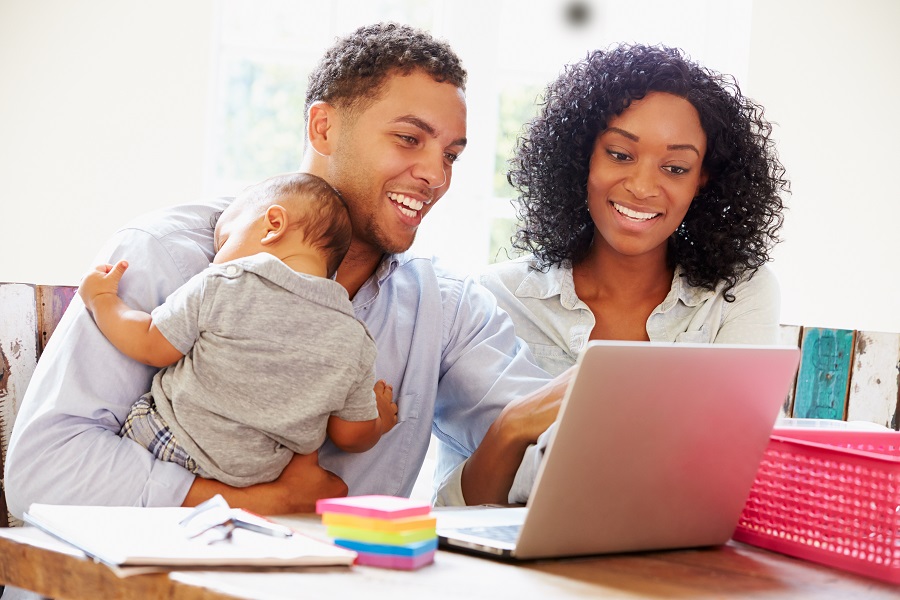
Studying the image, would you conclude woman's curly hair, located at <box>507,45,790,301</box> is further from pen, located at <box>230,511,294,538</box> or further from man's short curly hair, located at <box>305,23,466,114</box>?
pen, located at <box>230,511,294,538</box>

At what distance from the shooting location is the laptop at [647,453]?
94 cm

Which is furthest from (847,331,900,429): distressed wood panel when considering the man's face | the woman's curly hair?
the man's face

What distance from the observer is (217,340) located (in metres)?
1.32

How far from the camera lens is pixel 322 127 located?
74.7 inches

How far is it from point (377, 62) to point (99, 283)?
2.29 feet

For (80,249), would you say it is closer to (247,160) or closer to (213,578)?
(247,160)

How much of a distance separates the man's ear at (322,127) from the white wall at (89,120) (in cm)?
216

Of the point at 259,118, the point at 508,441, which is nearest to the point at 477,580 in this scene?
the point at 508,441

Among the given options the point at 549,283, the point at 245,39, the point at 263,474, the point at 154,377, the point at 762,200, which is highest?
the point at 245,39

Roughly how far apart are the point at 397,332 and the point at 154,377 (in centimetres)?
51

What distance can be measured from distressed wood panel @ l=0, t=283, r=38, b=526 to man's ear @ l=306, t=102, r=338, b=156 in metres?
0.59

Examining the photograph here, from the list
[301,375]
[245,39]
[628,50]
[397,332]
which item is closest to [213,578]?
[301,375]

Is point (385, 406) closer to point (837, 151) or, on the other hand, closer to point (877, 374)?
point (877, 374)

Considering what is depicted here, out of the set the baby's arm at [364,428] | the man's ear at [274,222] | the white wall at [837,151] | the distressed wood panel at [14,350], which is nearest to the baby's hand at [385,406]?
the baby's arm at [364,428]
